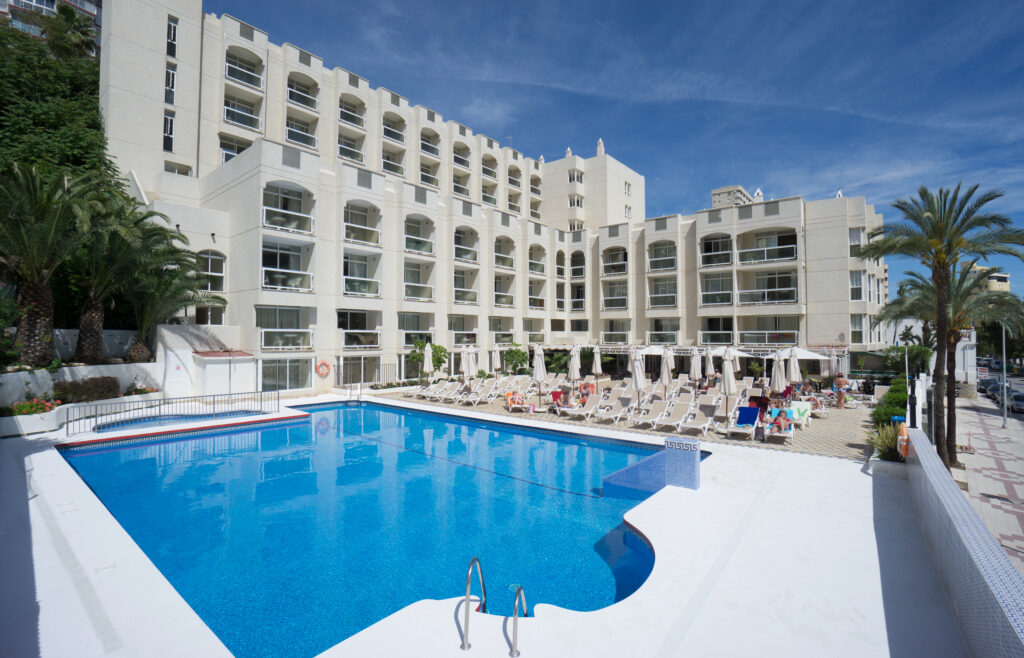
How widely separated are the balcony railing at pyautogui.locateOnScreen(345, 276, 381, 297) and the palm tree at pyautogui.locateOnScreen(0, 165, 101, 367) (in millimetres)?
10137

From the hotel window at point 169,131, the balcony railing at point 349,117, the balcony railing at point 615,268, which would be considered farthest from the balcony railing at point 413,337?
the hotel window at point 169,131

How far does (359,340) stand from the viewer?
25484mm

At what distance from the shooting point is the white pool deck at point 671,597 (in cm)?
459

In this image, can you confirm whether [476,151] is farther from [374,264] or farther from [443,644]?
[443,644]

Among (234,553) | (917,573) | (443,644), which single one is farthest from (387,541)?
(917,573)

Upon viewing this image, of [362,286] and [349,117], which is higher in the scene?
[349,117]

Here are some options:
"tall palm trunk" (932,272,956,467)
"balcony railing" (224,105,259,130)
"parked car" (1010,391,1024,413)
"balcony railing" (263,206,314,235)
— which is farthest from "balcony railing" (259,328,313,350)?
"parked car" (1010,391,1024,413)

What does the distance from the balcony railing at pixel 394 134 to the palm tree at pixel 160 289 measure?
15.8 m

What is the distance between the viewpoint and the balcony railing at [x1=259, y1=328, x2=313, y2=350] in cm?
2186

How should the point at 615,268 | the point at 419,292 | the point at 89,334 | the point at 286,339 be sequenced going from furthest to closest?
the point at 615,268, the point at 419,292, the point at 286,339, the point at 89,334

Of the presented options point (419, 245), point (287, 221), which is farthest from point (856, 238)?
point (287, 221)

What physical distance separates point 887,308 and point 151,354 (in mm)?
30526

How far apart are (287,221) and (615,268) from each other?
21943mm

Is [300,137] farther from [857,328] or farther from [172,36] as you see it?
[857,328]
